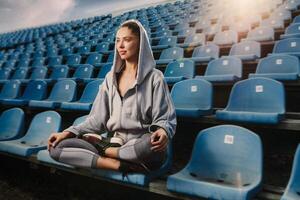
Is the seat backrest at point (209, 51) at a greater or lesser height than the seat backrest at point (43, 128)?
greater

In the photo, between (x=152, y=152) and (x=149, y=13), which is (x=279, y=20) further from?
(x=149, y=13)

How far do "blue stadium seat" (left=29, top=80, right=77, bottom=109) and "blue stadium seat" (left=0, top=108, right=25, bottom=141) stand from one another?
1.31 feet

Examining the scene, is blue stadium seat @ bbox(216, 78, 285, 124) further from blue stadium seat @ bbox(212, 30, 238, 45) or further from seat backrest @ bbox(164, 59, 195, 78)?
blue stadium seat @ bbox(212, 30, 238, 45)

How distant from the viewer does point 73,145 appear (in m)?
1.77

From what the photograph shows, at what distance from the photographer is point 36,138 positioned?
9.05 ft

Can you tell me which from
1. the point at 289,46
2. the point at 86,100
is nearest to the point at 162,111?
the point at 86,100

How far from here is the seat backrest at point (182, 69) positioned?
347cm

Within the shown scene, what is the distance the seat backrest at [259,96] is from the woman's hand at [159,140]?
0.99 metres

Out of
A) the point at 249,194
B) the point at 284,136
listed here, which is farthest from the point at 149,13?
the point at 249,194

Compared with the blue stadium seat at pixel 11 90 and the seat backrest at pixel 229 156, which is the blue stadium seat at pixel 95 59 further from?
the seat backrest at pixel 229 156

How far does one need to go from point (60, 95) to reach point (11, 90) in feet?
3.46

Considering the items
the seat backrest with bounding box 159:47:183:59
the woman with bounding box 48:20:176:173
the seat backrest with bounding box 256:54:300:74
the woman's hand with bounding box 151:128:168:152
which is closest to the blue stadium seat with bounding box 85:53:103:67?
the seat backrest with bounding box 159:47:183:59

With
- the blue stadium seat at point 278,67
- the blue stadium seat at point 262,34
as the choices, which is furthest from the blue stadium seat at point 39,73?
the blue stadium seat at point 278,67

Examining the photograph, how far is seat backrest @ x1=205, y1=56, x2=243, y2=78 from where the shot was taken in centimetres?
315
